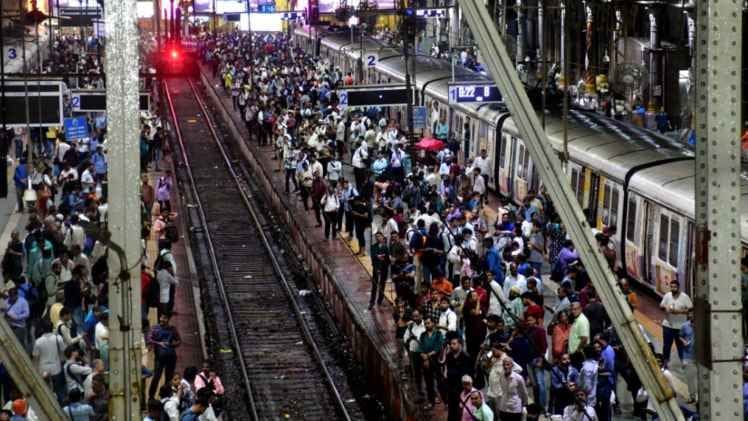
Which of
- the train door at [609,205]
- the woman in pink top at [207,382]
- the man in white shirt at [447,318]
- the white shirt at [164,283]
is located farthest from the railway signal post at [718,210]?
the train door at [609,205]

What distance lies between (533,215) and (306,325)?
13.9 feet

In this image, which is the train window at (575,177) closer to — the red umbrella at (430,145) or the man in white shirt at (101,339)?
the red umbrella at (430,145)

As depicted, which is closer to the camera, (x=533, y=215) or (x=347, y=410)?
(x=347, y=410)

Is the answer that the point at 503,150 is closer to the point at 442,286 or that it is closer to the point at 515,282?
the point at 442,286

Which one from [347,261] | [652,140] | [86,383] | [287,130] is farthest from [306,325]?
[287,130]

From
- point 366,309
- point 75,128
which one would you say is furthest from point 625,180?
point 75,128

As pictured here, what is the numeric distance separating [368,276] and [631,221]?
5023mm

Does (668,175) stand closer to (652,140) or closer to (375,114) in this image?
(652,140)

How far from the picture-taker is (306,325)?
27.7 metres

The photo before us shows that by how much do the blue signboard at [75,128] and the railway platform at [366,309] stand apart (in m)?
4.94

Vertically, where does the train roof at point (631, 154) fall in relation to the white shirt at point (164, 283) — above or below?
above

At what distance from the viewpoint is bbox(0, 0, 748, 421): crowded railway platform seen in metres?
18.0

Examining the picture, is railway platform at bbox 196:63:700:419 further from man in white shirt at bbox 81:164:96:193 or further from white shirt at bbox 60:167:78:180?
white shirt at bbox 60:167:78:180

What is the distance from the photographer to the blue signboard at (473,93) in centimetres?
3803
